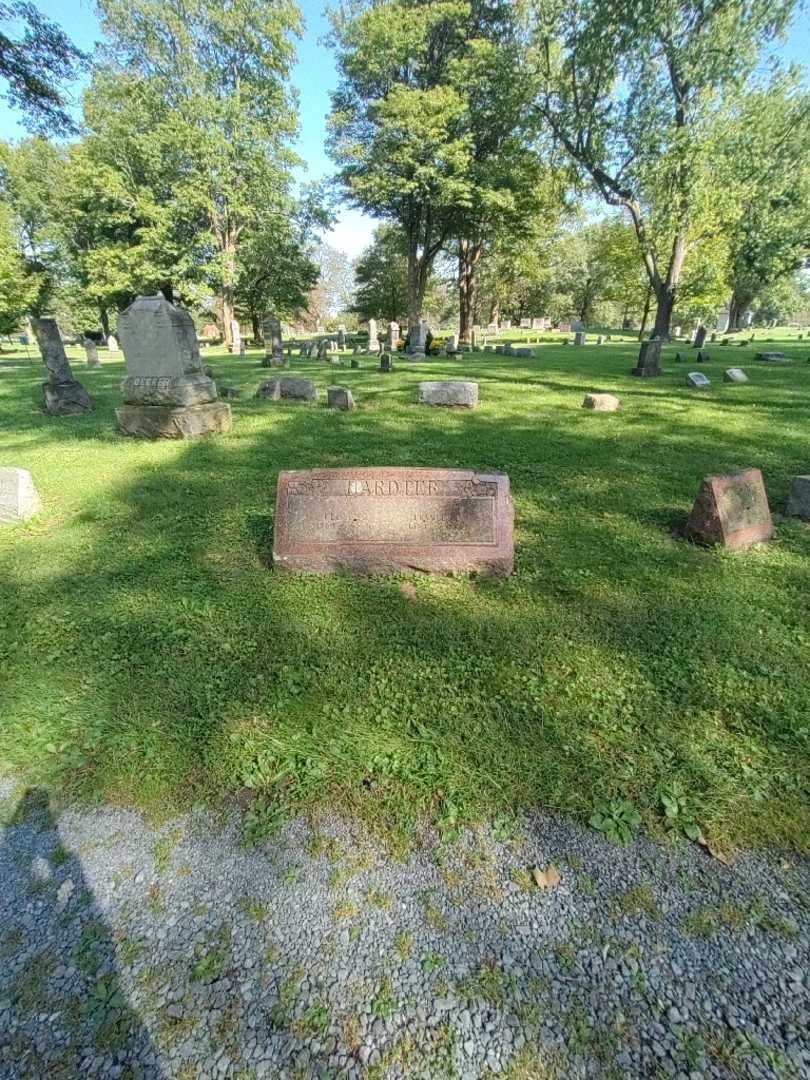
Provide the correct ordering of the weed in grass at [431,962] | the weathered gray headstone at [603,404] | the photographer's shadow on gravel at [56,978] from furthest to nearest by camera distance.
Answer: the weathered gray headstone at [603,404] → the weed in grass at [431,962] → the photographer's shadow on gravel at [56,978]

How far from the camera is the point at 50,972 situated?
142cm

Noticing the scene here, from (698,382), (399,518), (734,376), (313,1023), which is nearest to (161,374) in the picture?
(399,518)

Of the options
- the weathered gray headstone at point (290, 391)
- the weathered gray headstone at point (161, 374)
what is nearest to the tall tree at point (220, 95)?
the weathered gray headstone at point (290, 391)

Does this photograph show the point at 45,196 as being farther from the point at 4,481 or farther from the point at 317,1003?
the point at 317,1003

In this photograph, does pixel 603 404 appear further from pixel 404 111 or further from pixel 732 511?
pixel 404 111

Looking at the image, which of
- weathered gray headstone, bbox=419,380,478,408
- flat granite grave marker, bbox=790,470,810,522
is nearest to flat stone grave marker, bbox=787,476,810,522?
flat granite grave marker, bbox=790,470,810,522

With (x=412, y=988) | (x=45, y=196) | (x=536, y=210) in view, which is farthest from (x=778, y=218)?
(x=45, y=196)

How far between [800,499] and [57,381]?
11.5 metres

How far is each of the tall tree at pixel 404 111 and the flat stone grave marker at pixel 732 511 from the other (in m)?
22.6

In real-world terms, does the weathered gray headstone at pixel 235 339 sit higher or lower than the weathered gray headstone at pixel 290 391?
higher

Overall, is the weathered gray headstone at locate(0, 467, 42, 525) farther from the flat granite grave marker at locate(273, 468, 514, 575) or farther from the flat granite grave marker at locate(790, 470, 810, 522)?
the flat granite grave marker at locate(790, 470, 810, 522)

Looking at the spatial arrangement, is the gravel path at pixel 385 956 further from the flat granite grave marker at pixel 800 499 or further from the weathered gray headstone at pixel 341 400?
the weathered gray headstone at pixel 341 400

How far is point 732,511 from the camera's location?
12.6ft

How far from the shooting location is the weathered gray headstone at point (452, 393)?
9.27 metres
